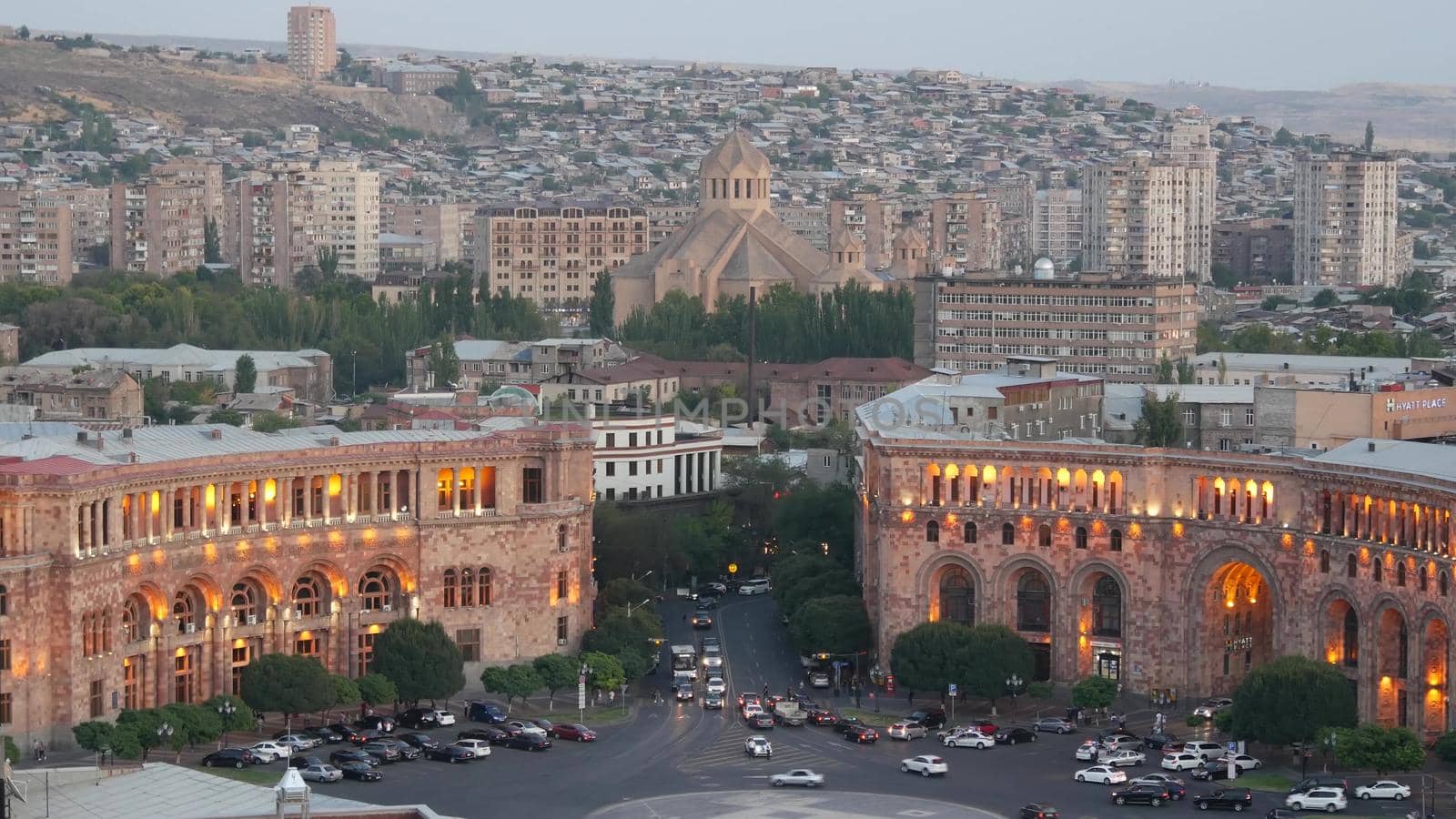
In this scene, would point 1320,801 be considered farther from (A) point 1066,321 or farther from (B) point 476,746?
(A) point 1066,321

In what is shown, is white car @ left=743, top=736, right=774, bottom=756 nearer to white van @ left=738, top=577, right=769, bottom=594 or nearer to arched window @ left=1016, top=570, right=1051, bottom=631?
arched window @ left=1016, top=570, right=1051, bottom=631

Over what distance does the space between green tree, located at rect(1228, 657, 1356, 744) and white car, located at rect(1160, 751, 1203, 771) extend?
7.25ft

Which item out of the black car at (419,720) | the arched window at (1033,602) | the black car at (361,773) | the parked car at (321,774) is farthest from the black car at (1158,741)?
the parked car at (321,774)

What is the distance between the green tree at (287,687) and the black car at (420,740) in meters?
3.14

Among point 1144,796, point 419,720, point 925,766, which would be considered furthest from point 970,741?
point 419,720

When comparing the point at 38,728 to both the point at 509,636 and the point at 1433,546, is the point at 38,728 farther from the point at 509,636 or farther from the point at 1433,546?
the point at 1433,546

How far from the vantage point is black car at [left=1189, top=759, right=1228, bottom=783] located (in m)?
102

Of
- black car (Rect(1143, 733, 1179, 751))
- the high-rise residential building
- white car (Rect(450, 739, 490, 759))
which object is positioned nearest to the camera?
white car (Rect(450, 739, 490, 759))

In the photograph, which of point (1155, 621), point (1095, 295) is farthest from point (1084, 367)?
point (1155, 621)

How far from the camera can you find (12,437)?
120438mm

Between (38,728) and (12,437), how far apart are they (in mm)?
19268

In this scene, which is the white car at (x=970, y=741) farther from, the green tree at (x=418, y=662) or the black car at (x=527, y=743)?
the green tree at (x=418, y=662)

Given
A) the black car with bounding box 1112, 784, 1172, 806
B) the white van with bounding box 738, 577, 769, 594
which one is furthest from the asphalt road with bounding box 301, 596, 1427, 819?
the white van with bounding box 738, 577, 769, 594

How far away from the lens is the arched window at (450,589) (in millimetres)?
117438
